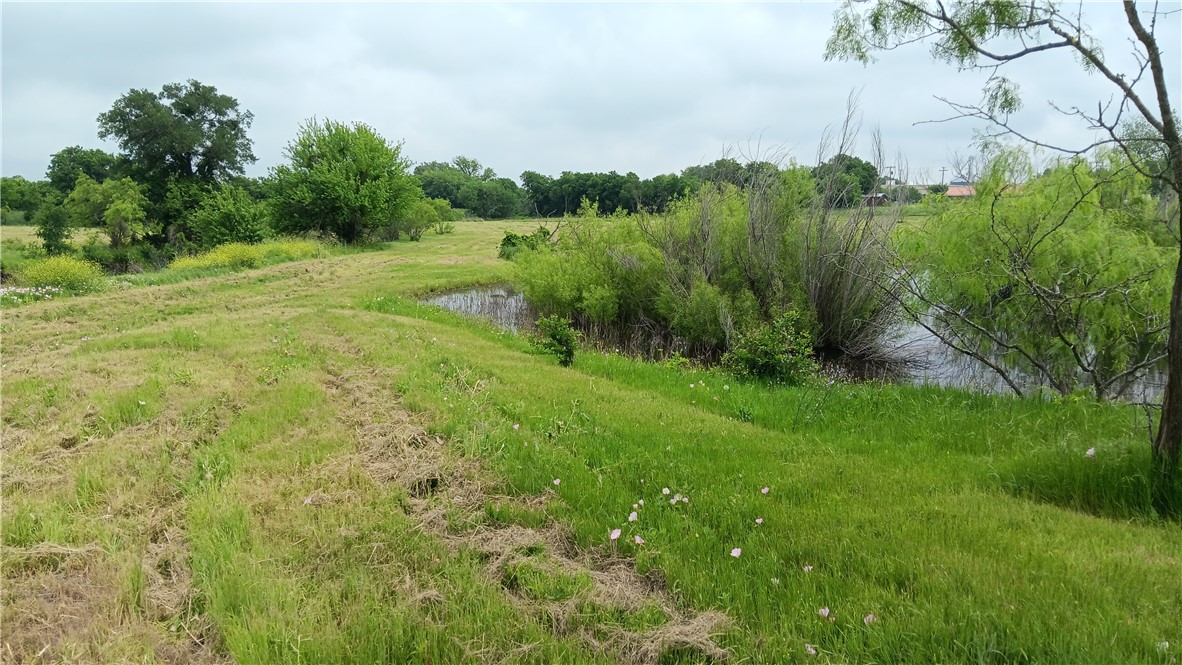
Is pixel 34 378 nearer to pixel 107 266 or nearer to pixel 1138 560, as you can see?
pixel 1138 560

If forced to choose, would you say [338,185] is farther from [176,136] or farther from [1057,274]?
[1057,274]

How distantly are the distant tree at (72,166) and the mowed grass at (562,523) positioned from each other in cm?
6546

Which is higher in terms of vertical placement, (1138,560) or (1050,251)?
(1050,251)

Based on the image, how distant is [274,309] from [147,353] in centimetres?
546

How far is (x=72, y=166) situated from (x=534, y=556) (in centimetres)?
8584

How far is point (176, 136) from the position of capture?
4166 centimetres

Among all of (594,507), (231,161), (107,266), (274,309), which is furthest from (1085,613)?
(231,161)

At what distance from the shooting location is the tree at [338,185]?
115 feet

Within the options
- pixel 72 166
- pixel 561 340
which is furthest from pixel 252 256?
pixel 72 166

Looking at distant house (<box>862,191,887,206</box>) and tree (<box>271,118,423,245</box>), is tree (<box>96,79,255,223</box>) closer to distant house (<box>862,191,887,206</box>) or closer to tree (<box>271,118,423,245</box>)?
tree (<box>271,118,423,245</box>)

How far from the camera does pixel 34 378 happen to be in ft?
23.5

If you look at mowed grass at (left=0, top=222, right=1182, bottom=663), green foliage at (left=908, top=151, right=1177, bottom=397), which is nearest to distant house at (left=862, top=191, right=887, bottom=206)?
green foliage at (left=908, top=151, right=1177, bottom=397)

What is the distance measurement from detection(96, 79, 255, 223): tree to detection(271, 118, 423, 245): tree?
12.0 m

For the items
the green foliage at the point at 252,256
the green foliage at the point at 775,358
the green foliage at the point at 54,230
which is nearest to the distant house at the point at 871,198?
the green foliage at the point at 775,358
